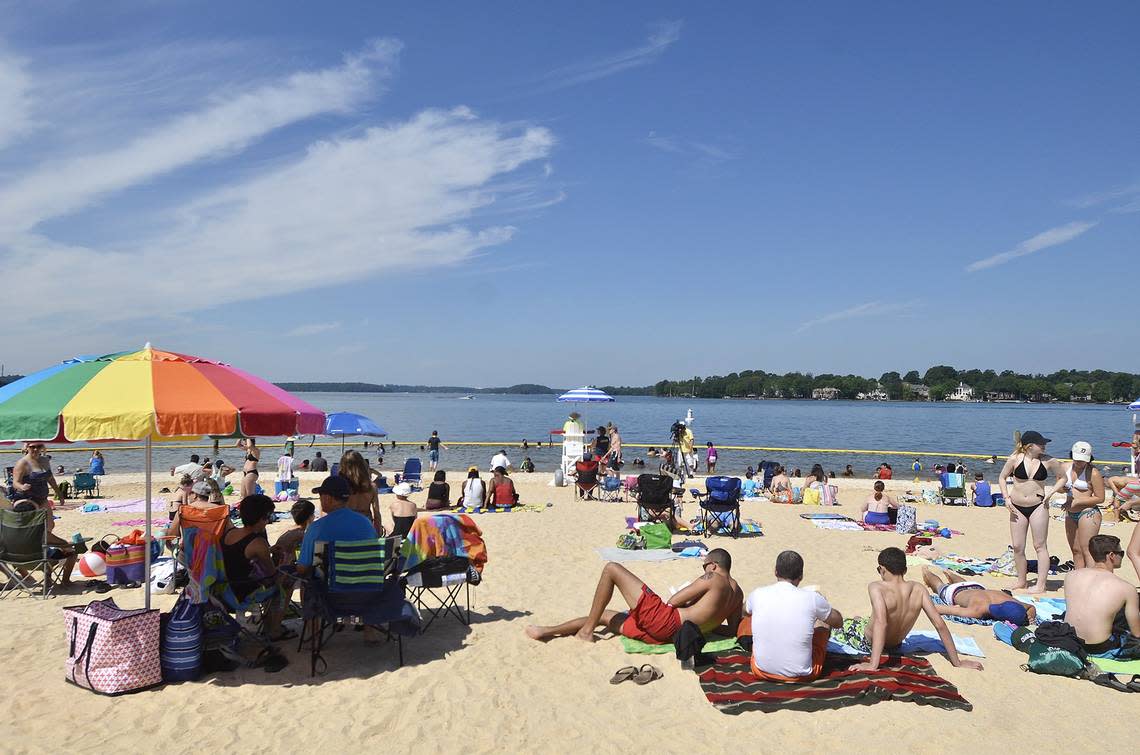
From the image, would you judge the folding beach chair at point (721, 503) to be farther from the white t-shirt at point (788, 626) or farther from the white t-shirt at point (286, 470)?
the white t-shirt at point (286, 470)

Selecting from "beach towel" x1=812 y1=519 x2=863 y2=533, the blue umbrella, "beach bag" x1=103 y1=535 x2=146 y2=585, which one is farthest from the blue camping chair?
"beach bag" x1=103 y1=535 x2=146 y2=585

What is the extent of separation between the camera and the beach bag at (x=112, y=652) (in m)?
4.71

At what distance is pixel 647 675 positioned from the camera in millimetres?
5105

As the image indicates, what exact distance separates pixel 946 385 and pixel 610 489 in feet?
558

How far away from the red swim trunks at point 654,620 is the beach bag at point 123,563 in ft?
17.8

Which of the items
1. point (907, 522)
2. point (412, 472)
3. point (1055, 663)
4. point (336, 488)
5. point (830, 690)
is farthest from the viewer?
point (412, 472)

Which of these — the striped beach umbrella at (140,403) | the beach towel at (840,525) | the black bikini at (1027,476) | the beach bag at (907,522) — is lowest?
the beach towel at (840,525)

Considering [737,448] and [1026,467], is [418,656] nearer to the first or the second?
[1026,467]

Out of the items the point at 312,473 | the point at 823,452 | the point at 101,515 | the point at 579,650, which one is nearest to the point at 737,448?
the point at 823,452

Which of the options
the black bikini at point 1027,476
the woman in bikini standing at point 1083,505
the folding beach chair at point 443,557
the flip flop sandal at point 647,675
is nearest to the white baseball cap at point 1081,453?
the woman in bikini standing at point 1083,505

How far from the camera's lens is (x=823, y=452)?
3562cm

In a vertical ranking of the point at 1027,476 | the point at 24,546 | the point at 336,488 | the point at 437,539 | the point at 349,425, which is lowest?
the point at 24,546

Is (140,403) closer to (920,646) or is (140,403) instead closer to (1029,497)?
(920,646)

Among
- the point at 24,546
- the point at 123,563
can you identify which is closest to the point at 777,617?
the point at 123,563
